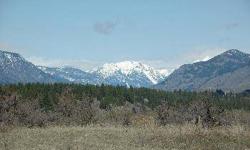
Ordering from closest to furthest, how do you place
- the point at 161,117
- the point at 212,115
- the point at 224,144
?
the point at 224,144
the point at 212,115
the point at 161,117

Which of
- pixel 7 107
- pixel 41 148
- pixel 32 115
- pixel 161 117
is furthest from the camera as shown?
pixel 161 117

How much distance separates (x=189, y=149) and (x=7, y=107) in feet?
58.9

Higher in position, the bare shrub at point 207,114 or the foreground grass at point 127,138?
the bare shrub at point 207,114

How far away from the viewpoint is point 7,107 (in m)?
33.0

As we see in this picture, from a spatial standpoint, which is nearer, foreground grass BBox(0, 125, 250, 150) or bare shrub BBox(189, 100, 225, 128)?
foreground grass BBox(0, 125, 250, 150)

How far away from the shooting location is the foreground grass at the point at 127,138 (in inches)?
747

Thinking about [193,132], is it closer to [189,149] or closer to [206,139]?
[206,139]

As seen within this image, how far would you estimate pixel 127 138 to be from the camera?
2092 centimetres

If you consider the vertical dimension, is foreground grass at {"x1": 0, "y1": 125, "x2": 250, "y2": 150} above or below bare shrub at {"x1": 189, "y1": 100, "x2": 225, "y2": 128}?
below

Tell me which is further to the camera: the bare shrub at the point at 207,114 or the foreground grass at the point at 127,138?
the bare shrub at the point at 207,114

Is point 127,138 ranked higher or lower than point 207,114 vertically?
lower

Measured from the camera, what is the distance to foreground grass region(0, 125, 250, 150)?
1898 centimetres

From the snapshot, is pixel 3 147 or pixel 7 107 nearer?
pixel 3 147

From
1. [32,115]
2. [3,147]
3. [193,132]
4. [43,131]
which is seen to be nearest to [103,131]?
[43,131]
